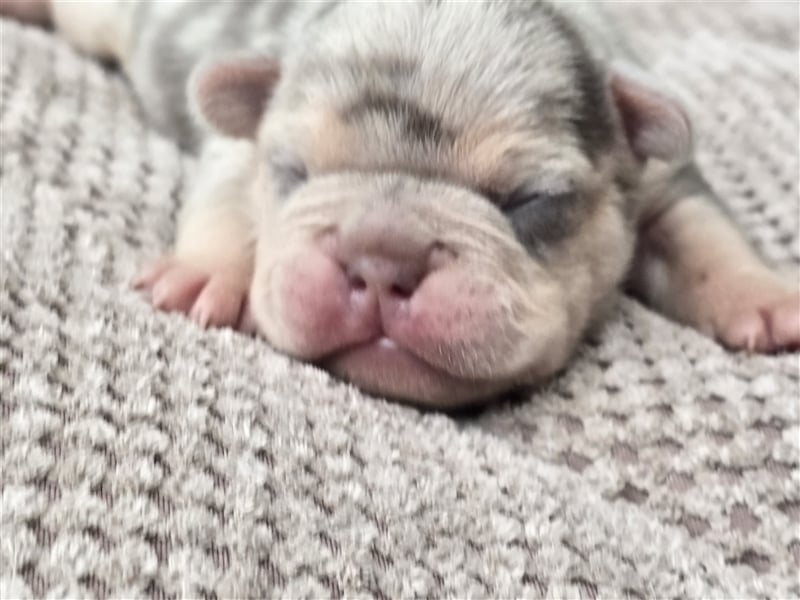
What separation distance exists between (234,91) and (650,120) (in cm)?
63

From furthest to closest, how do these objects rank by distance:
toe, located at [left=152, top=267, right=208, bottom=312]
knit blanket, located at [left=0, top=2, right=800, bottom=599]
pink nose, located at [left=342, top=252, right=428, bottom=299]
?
toe, located at [left=152, top=267, right=208, bottom=312], pink nose, located at [left=342, top=252, right=428, bottom=299], knit blanket, located at [left=0, top=2, right=800, bottom=599]

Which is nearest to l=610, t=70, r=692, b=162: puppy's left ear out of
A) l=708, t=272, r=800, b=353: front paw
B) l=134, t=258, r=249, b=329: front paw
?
l=708, t=272, r=800, b=353: front paw

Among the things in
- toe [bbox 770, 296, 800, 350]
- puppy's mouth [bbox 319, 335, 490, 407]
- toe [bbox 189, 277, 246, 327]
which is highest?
toe [bbox 770, 296, 800, 350]

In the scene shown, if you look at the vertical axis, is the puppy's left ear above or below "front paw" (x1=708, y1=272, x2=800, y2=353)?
above

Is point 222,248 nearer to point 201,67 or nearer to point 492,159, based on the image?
point 201,67

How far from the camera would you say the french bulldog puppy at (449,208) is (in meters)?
1.14

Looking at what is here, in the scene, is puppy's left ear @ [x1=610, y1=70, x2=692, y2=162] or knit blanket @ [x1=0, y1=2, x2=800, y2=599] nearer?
knit blanket @ [x1=0, y1=2, x2=800, y2=599]

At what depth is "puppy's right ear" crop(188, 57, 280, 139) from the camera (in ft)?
5.01

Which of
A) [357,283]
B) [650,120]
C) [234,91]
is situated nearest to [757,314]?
[650,120]

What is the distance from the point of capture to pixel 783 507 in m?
1.07

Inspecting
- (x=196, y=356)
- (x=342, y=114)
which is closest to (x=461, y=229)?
(x=342, y=114)

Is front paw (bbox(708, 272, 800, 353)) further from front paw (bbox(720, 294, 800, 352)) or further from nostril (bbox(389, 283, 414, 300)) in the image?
nostril (bbox(389, 283, 414, 300))

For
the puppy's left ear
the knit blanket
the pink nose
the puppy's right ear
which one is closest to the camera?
the knit blanket

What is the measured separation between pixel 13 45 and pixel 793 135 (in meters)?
1.47
